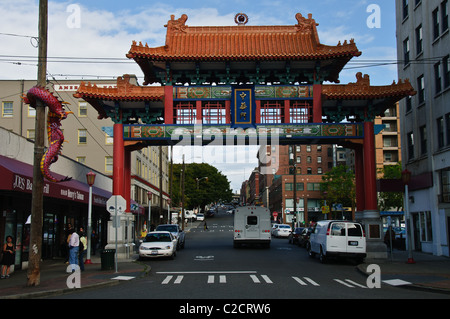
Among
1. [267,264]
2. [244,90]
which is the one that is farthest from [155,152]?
[267,264]

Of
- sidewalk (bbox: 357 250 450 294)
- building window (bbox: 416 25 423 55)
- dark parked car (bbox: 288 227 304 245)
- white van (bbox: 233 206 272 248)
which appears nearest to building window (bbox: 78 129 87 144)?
white van (bbox: 233 206 272 248)

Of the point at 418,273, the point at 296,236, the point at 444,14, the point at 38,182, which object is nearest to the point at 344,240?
the point at 418,273

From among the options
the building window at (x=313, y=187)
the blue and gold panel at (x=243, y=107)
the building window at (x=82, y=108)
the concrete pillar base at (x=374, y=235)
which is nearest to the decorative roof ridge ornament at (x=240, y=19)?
the blue and gold panel at (x=243, y=107)

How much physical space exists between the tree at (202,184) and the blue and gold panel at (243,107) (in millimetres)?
75163

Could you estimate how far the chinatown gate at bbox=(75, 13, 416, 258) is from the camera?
26750mm

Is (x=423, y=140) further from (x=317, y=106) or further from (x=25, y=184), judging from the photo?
(x=25, y=184)

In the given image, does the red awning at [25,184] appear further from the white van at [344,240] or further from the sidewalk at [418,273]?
the sidewalk at [418,273]

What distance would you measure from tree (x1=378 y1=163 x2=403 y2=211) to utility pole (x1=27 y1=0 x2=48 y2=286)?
56.5 meters

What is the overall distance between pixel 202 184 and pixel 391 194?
2000 inches

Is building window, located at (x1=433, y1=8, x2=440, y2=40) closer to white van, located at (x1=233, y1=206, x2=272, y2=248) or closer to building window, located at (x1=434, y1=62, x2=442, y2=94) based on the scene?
building window, located at (x1=434, y1=62, x2=442, y2=94)

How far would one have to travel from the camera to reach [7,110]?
1970 inches

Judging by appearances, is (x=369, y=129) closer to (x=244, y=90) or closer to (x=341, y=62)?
(x=341, y=62)

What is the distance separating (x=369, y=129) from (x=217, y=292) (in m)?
17.0
